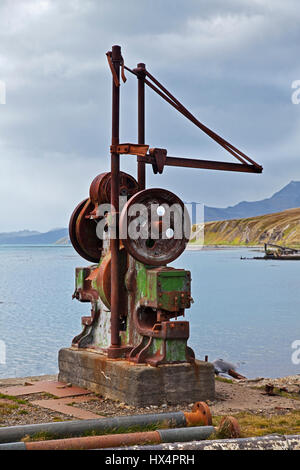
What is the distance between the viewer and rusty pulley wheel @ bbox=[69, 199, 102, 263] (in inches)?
497

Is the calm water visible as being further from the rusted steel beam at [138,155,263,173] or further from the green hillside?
the green hillside

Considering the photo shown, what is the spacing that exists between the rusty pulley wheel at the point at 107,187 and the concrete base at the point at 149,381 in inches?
110

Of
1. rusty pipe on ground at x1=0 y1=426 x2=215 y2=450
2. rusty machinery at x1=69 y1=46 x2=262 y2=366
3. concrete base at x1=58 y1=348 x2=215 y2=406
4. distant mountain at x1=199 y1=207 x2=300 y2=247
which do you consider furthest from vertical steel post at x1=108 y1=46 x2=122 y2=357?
distant mountain at x1=199 y1=207 x2=300 y2=247

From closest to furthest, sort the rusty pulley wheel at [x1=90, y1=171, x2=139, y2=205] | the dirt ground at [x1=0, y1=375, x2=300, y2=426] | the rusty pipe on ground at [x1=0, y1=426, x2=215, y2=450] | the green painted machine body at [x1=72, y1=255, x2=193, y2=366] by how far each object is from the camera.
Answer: the rusty pipe on ground at [x1=0, y1=426, x2=215, y2=450], the dirt ground at [x1=0, y1=375, x2=300, y2=426], the green painted machine body at [x1=72, y1=255, x2=193, y2=366], the rusty pulley wheel at [x1=90, y1=171, x2=139, y2=205]

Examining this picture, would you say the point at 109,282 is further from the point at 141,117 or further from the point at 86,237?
the point at 141,117

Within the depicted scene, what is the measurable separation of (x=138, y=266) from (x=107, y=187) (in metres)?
1.77

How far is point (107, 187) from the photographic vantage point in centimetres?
1192

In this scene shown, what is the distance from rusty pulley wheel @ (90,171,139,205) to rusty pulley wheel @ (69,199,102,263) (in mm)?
580

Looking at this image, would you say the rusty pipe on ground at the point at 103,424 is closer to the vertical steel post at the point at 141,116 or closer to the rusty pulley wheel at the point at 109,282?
the rusty pulley wheel at the point at 109,282

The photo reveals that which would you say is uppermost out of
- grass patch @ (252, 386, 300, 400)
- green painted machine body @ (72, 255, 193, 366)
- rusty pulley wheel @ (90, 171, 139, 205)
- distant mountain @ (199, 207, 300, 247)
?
distant mountain @ (199, 207, 300, 247)

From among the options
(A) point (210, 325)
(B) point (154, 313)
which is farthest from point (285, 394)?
(A) point (210, 325)

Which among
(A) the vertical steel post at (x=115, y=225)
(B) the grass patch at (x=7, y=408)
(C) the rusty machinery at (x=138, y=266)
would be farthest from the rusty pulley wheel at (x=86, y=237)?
(B) the grass patch at (x=7, y=408)

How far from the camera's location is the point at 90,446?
5.88m

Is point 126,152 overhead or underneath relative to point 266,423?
overhead
